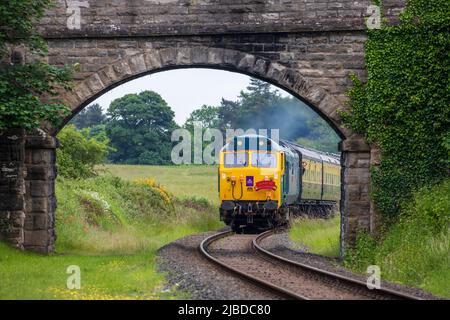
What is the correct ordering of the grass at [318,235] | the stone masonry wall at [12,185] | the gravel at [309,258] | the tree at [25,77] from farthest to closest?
the grass at [318,235], the stone masonry wall at [12,185], the tree at [25,77], the gravel at [309,258]

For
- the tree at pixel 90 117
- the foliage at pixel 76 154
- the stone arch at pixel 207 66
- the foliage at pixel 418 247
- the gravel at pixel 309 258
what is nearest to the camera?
the gravel at pixel 309 258

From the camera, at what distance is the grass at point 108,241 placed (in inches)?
451

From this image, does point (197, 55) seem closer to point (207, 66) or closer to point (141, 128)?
point (207, 66)

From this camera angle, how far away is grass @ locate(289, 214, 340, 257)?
773 inches

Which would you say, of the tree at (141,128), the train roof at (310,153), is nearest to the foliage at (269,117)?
the tree at (141,128)

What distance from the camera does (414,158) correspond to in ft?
54.2

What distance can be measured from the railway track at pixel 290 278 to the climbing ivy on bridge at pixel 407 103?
2928 mm

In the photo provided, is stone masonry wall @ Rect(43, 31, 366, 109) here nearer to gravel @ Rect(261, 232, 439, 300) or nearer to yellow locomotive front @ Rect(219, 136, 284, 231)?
gravel @ Rect(261, 232, 439, 300)

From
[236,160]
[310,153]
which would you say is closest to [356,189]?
[236,160]

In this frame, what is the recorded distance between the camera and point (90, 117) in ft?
288

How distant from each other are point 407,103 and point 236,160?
908 cm

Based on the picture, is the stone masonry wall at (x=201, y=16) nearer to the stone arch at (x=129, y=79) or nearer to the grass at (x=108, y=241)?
the stone arch at (x=129, y=79)

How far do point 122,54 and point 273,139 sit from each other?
29.4ft
